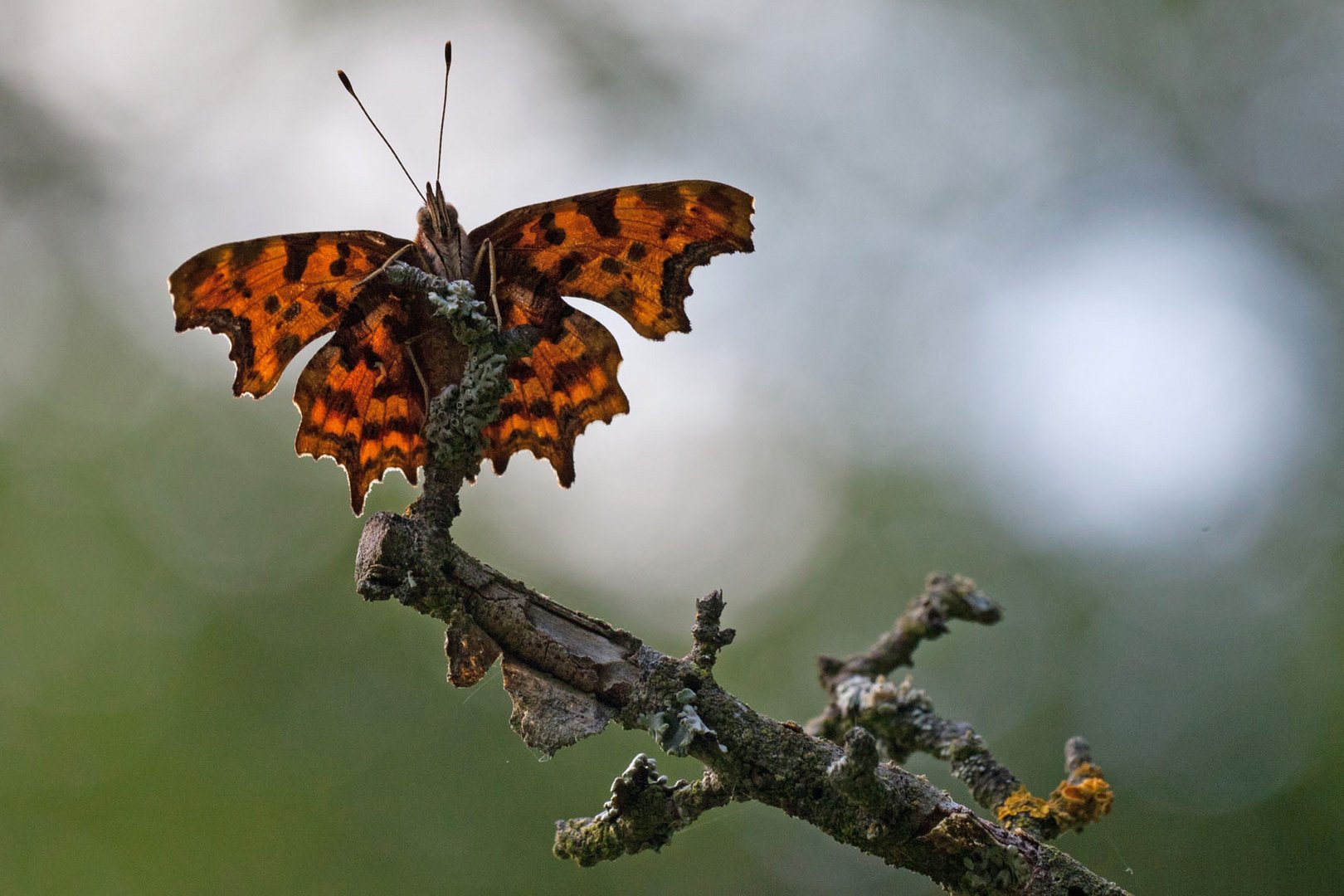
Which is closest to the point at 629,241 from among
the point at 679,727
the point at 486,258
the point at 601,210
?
the point at 601,210

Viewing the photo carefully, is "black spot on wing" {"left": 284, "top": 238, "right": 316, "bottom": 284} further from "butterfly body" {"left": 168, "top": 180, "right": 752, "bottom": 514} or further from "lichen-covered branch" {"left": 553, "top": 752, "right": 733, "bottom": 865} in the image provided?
"lichen-covered branch" {"left": 553, "top": 752, "right": 733, "bottom": 865}

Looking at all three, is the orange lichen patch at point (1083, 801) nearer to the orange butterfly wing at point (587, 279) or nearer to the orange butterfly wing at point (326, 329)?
the orange butterfly wing at point (587, 279)

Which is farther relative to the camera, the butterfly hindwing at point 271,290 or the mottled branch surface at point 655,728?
the butterfly hindwing at point 271,290

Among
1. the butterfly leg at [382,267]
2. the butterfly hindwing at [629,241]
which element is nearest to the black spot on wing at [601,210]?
the butterfly hindwing at [629,241]

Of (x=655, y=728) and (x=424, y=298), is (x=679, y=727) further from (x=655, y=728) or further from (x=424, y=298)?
(x=424, y=298)

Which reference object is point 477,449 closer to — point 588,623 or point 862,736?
point 588,623

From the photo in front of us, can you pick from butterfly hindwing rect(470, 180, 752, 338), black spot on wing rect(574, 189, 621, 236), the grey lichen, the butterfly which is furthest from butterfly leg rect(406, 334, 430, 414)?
the grey lichen
